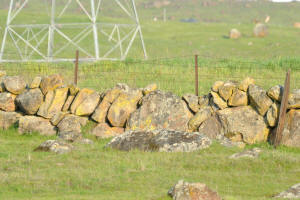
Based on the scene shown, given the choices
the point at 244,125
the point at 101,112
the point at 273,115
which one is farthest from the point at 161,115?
the point at 273,115

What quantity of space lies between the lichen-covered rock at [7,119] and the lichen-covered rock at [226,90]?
23.1 ft

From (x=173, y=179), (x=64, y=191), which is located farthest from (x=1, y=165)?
(x=173, y=179)

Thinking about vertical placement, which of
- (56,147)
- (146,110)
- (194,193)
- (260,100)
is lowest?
(194,193)

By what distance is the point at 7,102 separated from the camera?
20.8m

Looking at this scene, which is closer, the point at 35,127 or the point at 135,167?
the point at 135,167

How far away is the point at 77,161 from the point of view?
1445 centimetres

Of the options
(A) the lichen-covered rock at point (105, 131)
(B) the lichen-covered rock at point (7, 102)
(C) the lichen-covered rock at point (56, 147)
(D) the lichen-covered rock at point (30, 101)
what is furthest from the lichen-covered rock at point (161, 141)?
(B) the lichen-covered rock at point (7, 102)

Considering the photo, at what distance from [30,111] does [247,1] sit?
148632 mm

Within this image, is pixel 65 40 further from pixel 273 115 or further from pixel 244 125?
pixel 273 115

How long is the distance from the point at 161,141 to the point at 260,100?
3807 millimetres

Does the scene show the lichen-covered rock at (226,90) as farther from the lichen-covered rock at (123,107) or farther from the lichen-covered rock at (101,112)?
the lichen-covered rock at (101,112)

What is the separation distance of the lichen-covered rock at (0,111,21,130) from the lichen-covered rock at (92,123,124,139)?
3151 mm

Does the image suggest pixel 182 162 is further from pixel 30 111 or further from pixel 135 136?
pixel 30 111

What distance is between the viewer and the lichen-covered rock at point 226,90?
18719 mm
